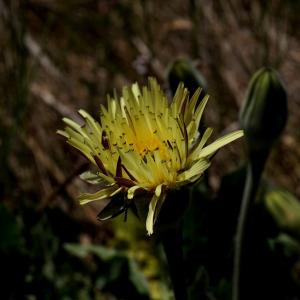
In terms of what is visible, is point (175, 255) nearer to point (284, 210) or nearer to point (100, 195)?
point (100, 195)

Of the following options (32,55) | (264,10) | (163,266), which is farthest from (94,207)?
(264,10)

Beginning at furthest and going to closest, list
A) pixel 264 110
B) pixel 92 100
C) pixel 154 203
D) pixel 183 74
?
pixel 92 100
pixel 183 74
pixel 264 110
pixel 154 203

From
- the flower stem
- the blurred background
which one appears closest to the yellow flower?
the flower stem

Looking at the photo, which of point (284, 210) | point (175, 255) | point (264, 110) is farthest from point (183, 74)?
point (175, 255)

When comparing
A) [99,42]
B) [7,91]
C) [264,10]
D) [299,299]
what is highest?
[99,42]

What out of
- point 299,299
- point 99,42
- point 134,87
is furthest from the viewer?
point 99,42

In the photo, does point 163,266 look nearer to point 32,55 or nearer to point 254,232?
point 254,232

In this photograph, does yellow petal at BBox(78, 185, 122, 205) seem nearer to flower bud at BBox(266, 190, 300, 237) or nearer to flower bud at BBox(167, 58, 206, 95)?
flower bud at BBox(167, 58, 206, 95)
